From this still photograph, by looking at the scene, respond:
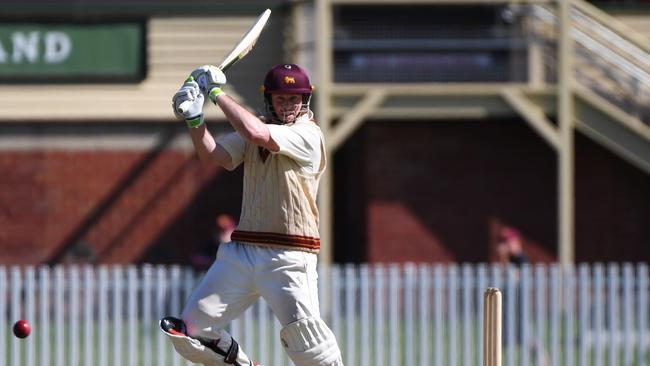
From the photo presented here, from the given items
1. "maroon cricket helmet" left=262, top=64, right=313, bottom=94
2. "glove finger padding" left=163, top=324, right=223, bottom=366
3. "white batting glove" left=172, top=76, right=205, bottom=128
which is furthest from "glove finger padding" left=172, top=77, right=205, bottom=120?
"glove finger padding" left=163, top=324, right=223, bottom=366

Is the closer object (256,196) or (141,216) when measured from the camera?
(256,196)

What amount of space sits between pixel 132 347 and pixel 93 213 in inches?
223

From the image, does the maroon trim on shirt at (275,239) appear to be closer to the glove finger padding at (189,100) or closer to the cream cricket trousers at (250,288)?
the cream cricket trousers at (250,288)

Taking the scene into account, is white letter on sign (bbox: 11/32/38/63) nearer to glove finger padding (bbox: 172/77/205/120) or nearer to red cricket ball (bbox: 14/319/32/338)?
red cricket ball (bbox: 14/319/32/338)

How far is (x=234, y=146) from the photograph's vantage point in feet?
24.3

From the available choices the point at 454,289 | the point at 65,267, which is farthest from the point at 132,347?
the point at 65,267

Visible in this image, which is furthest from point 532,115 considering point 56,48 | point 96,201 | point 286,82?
point 286,82

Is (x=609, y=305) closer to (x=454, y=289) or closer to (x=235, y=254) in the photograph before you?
Result: (x=454, y=289)

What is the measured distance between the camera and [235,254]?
737cm

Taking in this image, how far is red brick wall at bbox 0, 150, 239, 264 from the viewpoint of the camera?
18.1m

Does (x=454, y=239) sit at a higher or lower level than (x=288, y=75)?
lower

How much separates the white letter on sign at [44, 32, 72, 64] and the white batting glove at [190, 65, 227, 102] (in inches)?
442

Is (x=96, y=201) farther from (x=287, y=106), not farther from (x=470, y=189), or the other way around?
(x=287, y=106)

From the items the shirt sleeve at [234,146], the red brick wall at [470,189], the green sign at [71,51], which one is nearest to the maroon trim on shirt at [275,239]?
the shirt sleeve at [234,146]
